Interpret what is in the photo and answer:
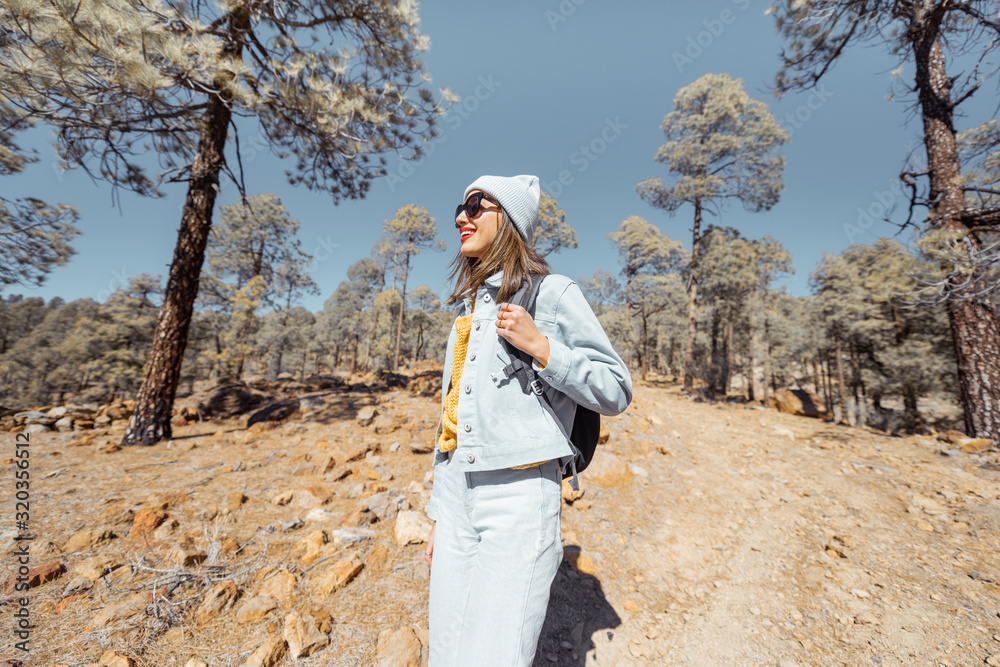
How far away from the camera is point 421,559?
98.5 inches

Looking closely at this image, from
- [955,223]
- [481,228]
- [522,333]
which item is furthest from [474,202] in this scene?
[955,223]

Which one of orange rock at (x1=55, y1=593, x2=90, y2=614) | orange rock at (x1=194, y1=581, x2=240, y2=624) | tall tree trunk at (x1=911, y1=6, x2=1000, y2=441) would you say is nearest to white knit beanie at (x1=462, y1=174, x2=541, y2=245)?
orange rock at (x1=194, y1=581, x2=240, y2=624)

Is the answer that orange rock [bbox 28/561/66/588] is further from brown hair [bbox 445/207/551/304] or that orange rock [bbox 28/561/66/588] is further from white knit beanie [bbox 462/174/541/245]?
white knit beanie [bbox 462/174/541/245]

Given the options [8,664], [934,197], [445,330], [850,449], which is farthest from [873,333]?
[445,330]

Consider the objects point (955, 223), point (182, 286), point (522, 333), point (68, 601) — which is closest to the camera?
point (522, 333)

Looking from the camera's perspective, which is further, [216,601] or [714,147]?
[714,147]

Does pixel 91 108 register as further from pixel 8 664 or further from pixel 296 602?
pixel 296 602

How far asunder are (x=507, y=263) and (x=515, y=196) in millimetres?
329

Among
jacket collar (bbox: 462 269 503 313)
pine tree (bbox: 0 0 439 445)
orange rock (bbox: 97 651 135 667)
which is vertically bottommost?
orange rock (bbox: 97 651 135 667)

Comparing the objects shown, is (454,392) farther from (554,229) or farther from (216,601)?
(554,229)

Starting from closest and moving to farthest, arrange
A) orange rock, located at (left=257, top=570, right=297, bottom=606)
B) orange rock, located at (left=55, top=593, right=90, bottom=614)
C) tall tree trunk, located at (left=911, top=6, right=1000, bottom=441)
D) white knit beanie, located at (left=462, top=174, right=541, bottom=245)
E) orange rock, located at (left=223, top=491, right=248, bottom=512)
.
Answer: white knit beanie, located at (left=462, top=174, right=541, bottom=245), orange rock, located at (left=55, top=593, right=90, bottom=614), orange rock, located at (left=257, top=570, right=297, bottom=606), orange rock, located at (left=223, top=491, right=248, bottom=512), tall tree trunk, located at (left=911, top=6, right=1000, bottom=441)

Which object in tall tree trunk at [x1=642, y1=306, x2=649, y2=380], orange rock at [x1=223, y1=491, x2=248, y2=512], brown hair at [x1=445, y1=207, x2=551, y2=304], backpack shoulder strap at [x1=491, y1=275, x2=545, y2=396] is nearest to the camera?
backpack shoulder strap at [x1=491, y1=275, x2=545, y2=396]

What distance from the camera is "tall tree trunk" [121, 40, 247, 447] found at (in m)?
4.73

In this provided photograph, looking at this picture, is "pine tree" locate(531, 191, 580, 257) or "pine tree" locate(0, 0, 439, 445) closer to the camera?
"pine tree" locate(0, 0, 439, 445)
